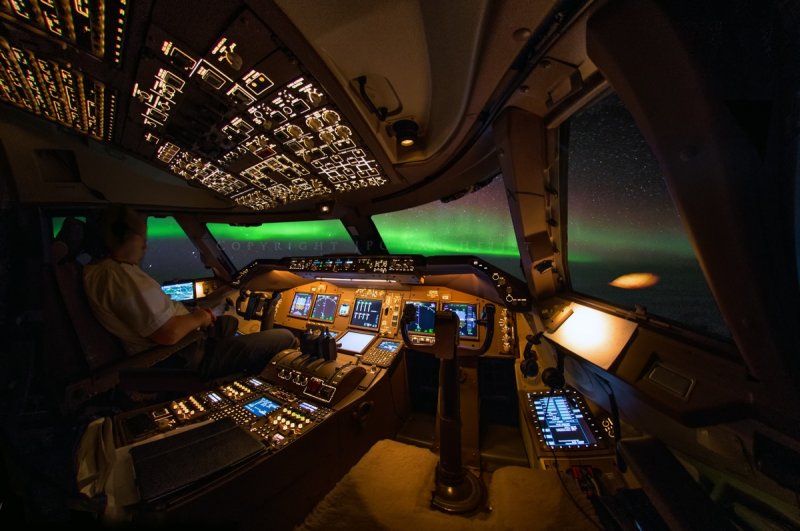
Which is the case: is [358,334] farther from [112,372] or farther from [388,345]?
[112,372]

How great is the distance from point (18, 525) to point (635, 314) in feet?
8.42

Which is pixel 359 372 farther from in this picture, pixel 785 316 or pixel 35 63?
pixel 35 63

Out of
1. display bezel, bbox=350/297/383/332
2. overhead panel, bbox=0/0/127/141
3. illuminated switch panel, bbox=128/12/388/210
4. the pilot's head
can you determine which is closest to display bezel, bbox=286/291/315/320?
display bezel, bbox=350/297/383/332

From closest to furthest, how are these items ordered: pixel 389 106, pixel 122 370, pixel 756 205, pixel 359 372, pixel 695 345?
1. pixel 756 205
2. pixel 695 345
3. pixel 122 370
4. pixel 389 106
5. pixel 359 372

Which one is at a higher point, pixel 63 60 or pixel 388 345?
pixel 63 60

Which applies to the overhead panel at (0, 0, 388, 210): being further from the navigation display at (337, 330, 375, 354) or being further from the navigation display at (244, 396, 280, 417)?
the navigation display at (244, 396, 280, 417)

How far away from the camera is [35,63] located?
137cm

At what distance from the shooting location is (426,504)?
1.28 m

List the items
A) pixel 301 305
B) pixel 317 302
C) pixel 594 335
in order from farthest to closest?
1. pixel 301 305
2. pixel 317 302
3. pixel 594 335

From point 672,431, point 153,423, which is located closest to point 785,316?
point 672,431

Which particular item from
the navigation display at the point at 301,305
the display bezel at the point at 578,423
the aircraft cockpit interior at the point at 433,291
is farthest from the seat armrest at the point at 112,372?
the display bezel at the point at 578,423

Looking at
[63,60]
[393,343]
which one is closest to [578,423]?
[393,343]

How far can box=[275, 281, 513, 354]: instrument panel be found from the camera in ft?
7.57

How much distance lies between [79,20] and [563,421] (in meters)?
3.10
